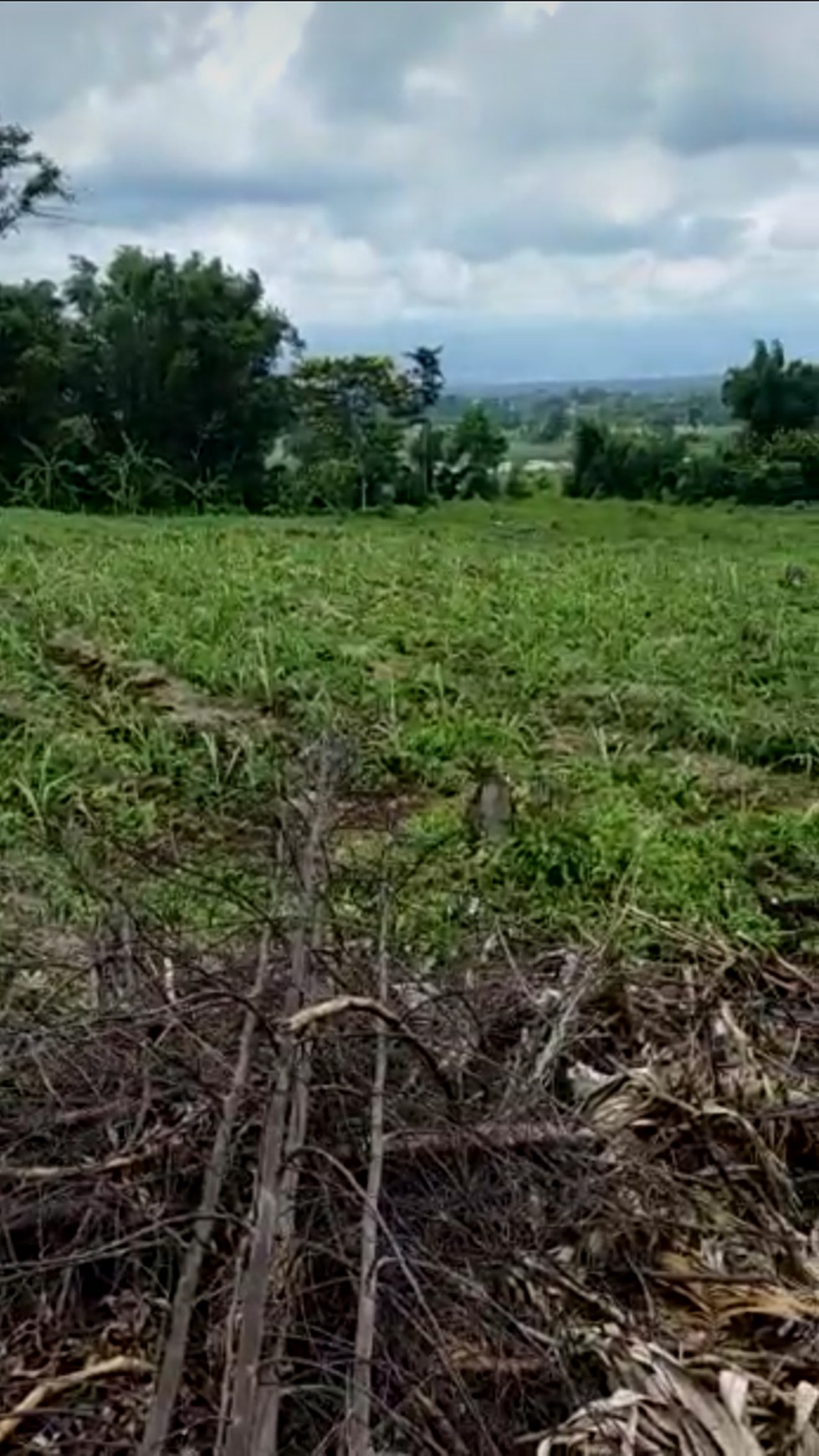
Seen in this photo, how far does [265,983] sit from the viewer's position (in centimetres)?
211

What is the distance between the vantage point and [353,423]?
979 centimetres

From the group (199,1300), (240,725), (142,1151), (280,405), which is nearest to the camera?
(199,1300)

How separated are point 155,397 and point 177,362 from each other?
24 centimetres

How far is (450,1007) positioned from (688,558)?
508 cm

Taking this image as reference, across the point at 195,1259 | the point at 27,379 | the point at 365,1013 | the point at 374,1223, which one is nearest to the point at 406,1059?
the point at 365,1013

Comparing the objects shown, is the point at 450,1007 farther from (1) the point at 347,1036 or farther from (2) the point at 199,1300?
(2) the point at 199,1300

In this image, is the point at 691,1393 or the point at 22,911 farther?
the point at 22,911

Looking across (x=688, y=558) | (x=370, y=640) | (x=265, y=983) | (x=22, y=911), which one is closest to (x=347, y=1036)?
(x=265, y=983)

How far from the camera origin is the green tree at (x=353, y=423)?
9.31 metres

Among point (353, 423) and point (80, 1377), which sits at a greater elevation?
point (80, 1377)

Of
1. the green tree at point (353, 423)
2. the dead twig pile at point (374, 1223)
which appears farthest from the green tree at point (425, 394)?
the dead twig pile at point (374, 1223)

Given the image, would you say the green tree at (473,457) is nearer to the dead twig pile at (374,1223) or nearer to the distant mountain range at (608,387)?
the distant mountain range at (608,387)

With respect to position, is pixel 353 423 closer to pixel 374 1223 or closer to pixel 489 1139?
pixel 489 1139

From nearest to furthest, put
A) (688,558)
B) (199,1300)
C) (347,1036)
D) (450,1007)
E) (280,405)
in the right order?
(199,1300)
(347,1036)
(450,1007)
(688,558)
(280,405)
